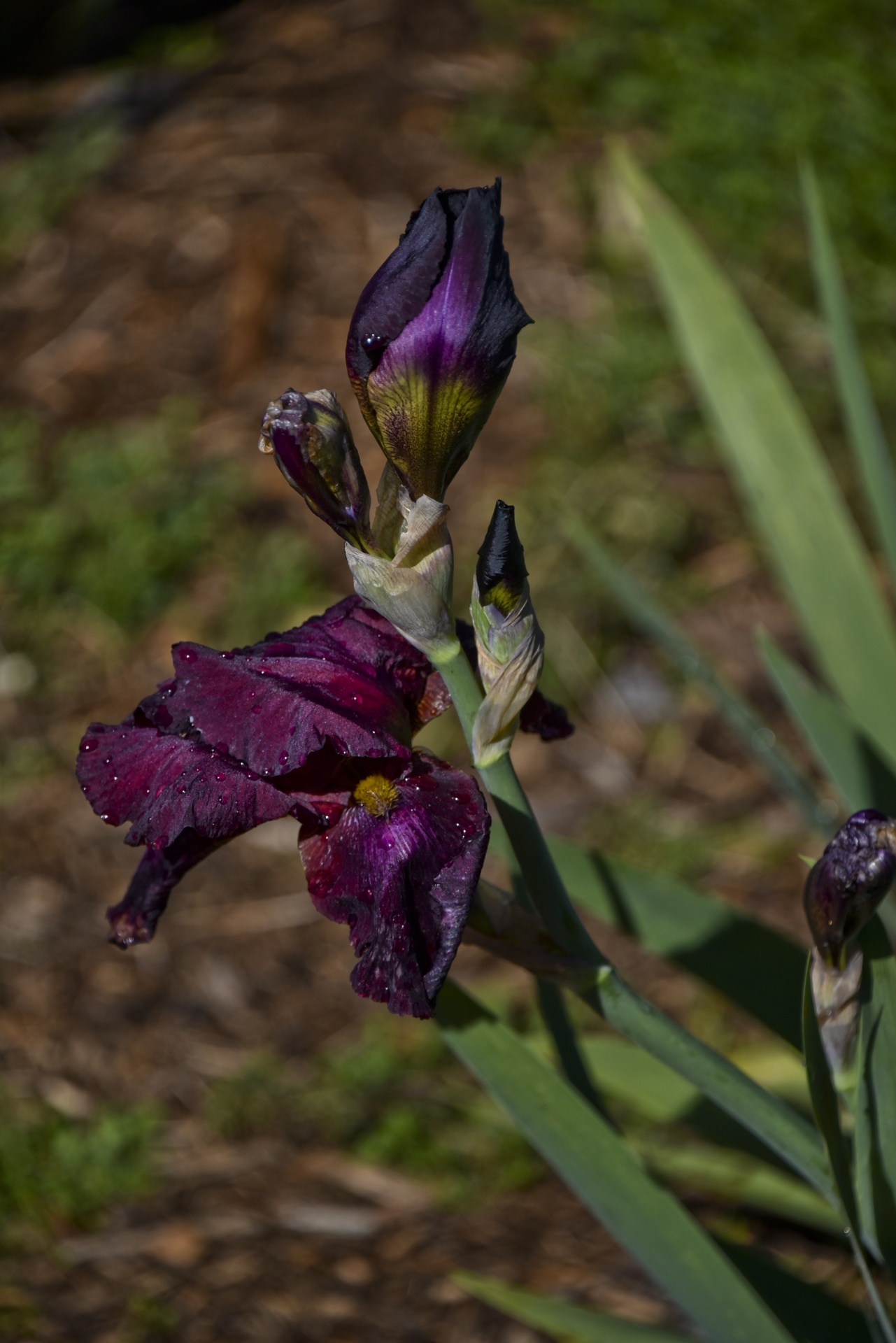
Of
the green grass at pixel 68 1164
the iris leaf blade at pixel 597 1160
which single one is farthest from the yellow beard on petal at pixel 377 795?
the green grass at pixel 68 1164

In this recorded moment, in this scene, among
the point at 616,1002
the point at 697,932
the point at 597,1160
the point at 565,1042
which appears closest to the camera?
the point at 616,1002

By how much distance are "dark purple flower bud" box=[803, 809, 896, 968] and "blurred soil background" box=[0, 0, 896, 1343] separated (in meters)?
0.75

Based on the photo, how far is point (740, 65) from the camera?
→ 2.93 m

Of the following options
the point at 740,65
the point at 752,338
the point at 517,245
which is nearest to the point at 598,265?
the point at 517,245

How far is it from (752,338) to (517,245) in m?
1.60

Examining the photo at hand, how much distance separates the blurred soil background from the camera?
1.46 m

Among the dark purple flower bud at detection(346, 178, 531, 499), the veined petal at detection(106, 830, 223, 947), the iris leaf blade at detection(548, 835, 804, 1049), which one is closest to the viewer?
the dark purple flower bud at detection(346, 178, 531, 499)

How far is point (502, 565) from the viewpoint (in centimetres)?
61

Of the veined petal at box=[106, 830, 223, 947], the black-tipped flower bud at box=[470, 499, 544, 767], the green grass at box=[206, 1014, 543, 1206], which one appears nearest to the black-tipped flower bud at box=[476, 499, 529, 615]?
the black-tipped flower bud at box=[470, 499, 544, 767]

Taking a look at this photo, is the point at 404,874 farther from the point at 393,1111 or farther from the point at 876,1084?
the point at 393,1111

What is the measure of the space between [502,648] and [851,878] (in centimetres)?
23

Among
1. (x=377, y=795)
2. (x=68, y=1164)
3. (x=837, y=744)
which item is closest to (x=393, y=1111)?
(x=68, y=1164)

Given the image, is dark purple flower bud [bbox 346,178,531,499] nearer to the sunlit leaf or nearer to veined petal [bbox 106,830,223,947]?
veined petal [bbox 106,830,223,947]

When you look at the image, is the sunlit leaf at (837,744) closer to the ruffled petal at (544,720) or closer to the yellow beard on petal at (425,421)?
the ruffled petal at (544,720)
